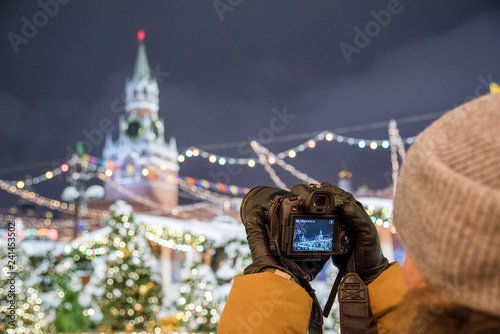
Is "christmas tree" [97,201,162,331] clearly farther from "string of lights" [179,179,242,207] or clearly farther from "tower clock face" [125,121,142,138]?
"tower clock face" [125,121,142,138]

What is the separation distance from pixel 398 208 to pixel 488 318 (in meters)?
0.14

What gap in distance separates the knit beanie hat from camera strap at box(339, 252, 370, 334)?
41 centimetres

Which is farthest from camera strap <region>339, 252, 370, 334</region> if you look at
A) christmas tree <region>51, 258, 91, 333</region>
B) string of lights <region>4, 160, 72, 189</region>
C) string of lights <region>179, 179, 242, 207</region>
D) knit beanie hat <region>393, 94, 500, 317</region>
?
string of lights <region>4, 160, 72, 189</region>

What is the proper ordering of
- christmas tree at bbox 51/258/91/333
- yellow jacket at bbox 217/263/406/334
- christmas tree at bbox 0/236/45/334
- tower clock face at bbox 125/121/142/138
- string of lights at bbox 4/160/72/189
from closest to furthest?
1. yellow jacket at bbox 217/263/406/334
2. christmas tree at bbox 0/236/45/334
3. christmas tree at bbox 51/258/91/333
4. string of lights at bbox 4/160/72/189
5. tower clock face at bbox 125/121/142/138

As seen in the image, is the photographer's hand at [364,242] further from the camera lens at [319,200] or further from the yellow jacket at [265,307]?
the yellow jacket at [265,307]

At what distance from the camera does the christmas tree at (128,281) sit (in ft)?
19.2

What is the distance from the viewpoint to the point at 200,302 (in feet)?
19.0

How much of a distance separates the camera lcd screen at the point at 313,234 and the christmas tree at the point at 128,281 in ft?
17.9

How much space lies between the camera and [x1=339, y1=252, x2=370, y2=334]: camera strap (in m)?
0.80

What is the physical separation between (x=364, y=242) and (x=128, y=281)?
18.2 ft

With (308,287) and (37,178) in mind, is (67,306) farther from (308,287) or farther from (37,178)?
(308,287)

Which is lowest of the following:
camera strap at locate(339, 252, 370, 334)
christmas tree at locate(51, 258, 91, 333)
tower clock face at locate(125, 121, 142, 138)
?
christmas tree at locate(51, 258, 91, 333)

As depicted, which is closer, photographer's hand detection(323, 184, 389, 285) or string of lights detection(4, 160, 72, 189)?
photographer's hand detection(323, 184, 389, 285)

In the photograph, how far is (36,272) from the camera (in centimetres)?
692
